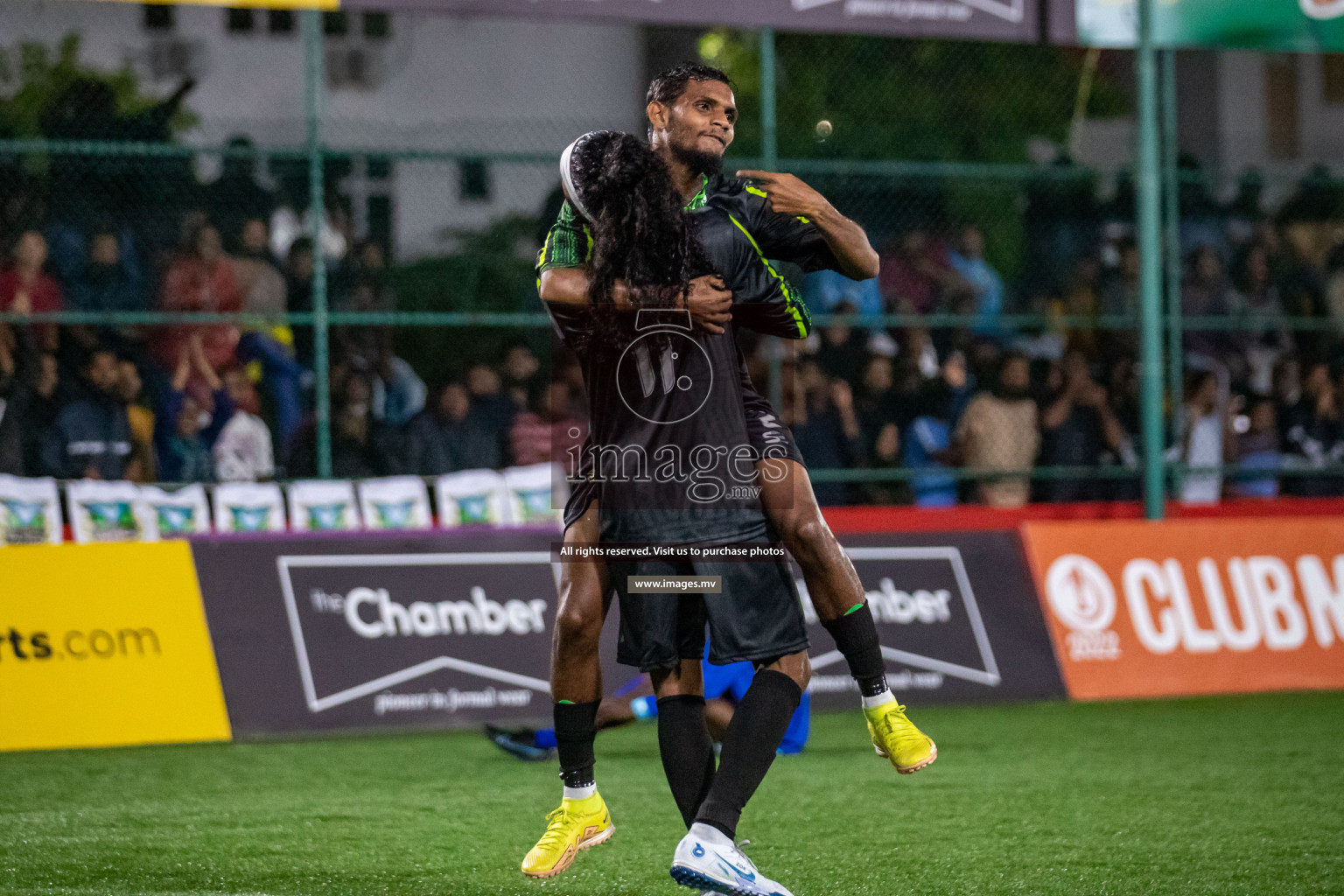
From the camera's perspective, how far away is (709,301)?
4102 mm

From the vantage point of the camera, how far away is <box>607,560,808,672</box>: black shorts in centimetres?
419

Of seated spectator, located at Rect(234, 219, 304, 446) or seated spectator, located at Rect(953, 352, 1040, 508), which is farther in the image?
seated spectator, located at Rect(953, 352, 1040, 508)

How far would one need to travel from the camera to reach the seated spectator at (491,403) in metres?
10.4

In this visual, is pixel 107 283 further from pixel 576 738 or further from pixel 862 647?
pixel 862 647

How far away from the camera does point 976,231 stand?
12898 mm

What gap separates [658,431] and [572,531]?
400 millimetres

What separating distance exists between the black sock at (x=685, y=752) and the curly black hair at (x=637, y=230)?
3.78ft

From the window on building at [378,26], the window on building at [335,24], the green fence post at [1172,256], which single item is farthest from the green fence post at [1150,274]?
the window on building at [378,26]

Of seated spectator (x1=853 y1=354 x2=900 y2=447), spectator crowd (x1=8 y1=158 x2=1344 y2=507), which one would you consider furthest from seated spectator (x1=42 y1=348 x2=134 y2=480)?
seated spectator (x1=853 y1=354 x2=900 y2=447)

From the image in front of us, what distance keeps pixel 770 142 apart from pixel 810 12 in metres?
0.86

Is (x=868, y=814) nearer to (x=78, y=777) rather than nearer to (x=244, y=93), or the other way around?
(x=78, y=777)

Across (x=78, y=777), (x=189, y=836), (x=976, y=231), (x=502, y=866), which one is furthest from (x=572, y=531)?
(x=976, y=231)

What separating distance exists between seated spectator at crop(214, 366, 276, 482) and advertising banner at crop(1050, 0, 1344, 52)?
6.05 meters

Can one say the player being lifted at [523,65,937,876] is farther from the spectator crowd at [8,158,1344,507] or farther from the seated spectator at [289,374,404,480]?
the seated spectator at [289,374,404,480]
